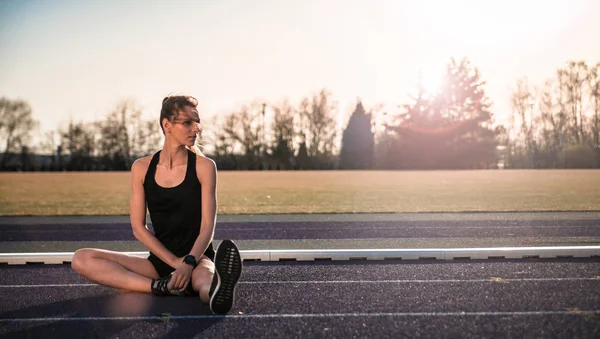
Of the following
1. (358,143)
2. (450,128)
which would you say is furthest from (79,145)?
(450,128)

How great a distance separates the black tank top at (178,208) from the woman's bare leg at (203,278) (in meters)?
0.30

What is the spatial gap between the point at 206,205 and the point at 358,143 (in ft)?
241

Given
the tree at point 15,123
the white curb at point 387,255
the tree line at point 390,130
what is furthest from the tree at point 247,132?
the white curb at point 387,255

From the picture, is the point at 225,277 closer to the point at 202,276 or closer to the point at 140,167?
the point at 202,276

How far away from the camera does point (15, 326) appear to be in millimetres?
4672

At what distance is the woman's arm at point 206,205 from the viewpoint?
5.35m

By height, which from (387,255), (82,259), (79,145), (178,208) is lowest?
(387,255)

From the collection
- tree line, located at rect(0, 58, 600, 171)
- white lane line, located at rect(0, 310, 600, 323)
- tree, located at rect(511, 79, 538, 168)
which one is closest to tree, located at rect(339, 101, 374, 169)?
tree line, located at rect(0, 58, 600, 171)

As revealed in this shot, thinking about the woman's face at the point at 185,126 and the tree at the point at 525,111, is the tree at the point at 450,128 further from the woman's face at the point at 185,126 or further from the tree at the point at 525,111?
the woman's face at the point at 185,126

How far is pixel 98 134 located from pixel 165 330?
6766 cm

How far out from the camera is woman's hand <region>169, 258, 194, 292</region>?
520 cm

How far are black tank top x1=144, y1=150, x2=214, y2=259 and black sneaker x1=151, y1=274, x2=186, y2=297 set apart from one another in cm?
26

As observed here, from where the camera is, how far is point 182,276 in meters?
5.20

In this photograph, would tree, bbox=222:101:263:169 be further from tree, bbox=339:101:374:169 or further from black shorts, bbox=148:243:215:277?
black shorts, bbox=148:243:215:277
